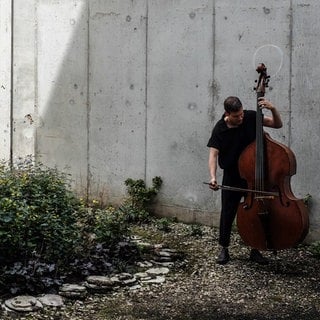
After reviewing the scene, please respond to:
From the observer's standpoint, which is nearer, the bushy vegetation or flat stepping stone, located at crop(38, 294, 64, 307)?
flat stepping stone, located at crop(38, 294, 64, 307)

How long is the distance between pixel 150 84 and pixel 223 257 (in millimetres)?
2495

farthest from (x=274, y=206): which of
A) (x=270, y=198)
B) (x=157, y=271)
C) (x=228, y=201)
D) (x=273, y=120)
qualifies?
(x=157, y=271)

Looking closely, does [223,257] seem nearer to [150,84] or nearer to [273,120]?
[273,120]

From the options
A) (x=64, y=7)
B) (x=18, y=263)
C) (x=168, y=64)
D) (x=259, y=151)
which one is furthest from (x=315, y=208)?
(x=64, y=7)

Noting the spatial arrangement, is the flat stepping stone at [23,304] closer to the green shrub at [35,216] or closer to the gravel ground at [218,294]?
the gravel ground at [218,294]

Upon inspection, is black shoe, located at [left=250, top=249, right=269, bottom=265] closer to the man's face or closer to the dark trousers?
the dark trousers

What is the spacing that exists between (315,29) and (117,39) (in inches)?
99.5

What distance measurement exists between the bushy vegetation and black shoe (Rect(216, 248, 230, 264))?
2.87 ft

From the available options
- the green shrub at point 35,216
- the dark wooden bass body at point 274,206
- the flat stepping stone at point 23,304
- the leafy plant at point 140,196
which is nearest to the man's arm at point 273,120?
the dark wooden bass body at point 274,206

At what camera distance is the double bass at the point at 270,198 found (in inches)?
253

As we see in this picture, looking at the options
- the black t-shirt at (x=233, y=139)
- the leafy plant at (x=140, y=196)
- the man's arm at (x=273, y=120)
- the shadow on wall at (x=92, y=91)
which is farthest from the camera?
the shadow on wall at (x=92, y=91)

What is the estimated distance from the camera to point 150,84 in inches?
348

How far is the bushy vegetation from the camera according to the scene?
6.15 m

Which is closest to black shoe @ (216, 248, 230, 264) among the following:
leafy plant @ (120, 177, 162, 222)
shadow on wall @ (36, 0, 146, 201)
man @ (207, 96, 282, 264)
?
man @ (207, 96, 282, 264)
